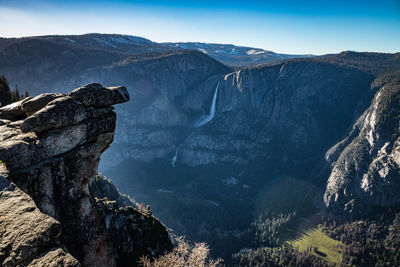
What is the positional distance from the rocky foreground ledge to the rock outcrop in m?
180

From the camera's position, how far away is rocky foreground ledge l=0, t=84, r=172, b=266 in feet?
37.0

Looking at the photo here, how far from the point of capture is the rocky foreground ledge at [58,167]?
37.0 ft

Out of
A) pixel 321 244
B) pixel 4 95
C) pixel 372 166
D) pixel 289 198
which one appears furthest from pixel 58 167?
pixel 372 166

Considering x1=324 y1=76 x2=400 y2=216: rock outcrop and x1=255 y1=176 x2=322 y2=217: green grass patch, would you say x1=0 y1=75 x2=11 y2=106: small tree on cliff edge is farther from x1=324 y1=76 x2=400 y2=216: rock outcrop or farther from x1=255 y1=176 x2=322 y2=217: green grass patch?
x1=324 y1=76 x2=400 y2=216: rock outcrop

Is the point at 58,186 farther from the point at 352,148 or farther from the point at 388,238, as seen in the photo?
the point at 352,148

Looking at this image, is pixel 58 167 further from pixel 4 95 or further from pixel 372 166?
pixel 372 166

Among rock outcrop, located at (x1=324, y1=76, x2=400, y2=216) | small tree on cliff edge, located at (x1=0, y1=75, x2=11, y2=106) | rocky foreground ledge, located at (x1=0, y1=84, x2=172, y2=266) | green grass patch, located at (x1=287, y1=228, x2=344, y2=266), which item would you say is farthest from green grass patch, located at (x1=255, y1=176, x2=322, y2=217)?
rocky foreground ledge, located at (x1=0, y1=84, x2=172, y2=266)

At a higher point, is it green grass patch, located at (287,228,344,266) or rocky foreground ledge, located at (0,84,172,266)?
rocky foreground ledge, located at (0,84,172,266)

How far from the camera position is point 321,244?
134m

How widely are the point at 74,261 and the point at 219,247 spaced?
13149 centimetres

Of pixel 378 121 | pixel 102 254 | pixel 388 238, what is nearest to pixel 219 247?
pixel 388 238

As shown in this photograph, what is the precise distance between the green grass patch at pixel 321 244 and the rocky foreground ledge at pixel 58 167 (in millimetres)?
134857

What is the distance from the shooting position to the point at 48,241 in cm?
1002

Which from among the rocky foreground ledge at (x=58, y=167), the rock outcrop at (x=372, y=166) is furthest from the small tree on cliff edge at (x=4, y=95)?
the rock outcrop at (x=372, y=166)
